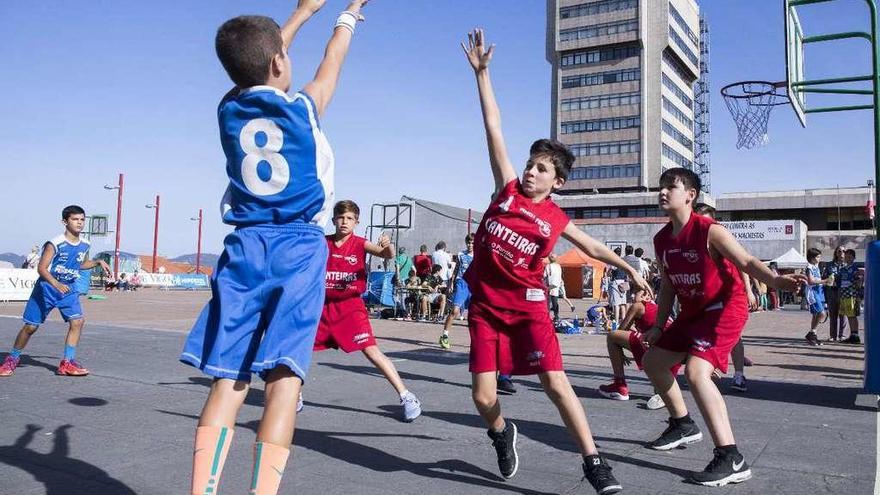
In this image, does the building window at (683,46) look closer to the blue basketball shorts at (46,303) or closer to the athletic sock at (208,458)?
the blue basketball shorts at (46,303)

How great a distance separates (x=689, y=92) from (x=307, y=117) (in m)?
93.5

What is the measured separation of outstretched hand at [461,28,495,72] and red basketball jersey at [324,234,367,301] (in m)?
2.55

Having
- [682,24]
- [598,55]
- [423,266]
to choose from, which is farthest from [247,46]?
[682,24]

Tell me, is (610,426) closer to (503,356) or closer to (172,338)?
(503,356)

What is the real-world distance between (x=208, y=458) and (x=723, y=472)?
2835 mm

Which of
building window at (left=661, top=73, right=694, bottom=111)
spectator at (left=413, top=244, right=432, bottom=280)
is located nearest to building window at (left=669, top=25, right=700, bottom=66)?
building window at (left=661, top=73, right=694, bottom=111)

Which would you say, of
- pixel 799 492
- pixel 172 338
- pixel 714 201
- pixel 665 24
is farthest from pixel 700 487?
pixel 665 24

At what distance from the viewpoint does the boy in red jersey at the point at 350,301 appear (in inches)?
225

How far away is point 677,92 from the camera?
272 feet

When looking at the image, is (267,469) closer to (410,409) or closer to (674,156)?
(410,409)

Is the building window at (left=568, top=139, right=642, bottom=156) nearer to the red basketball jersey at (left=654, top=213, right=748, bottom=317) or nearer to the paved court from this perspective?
the paved court

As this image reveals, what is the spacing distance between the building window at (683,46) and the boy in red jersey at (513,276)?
3211 inches

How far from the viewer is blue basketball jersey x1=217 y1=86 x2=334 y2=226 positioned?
2.49m

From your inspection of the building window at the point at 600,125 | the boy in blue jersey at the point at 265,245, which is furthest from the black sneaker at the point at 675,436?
the building window at the point at 600,125
